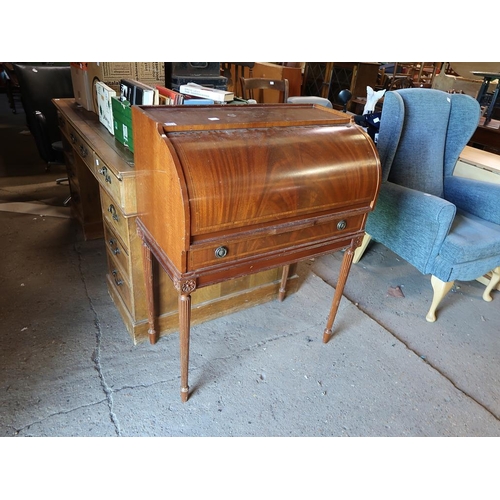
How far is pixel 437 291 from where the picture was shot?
7.06 feet

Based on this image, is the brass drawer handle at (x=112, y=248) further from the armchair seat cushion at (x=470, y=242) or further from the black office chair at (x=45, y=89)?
the armchair seat cushion at (x=470, y=242)

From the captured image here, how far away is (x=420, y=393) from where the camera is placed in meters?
1.75

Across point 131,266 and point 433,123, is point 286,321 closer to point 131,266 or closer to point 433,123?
point 131,266

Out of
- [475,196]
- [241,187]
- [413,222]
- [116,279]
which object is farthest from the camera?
[475,196]

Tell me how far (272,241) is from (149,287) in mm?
625

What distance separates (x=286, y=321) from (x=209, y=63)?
4.95ft

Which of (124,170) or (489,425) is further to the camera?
(489,425)

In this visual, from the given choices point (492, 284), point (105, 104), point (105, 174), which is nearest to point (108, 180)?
point (105, 174)

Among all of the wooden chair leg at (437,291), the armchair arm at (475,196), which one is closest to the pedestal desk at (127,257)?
the wooden chair leg at (437,291)

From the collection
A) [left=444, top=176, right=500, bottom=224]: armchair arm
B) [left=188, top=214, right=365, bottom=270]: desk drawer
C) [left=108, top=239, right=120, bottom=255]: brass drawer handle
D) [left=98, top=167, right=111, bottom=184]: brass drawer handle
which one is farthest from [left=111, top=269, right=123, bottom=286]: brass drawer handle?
[left=444, top=176, right=500, bottom=224]: armchair arm

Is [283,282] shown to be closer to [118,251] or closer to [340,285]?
[340,285]

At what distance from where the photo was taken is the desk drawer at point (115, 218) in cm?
164

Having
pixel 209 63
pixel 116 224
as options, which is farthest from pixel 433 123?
pixel 116 224

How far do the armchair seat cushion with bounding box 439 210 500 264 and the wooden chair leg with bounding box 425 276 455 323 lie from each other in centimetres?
16
